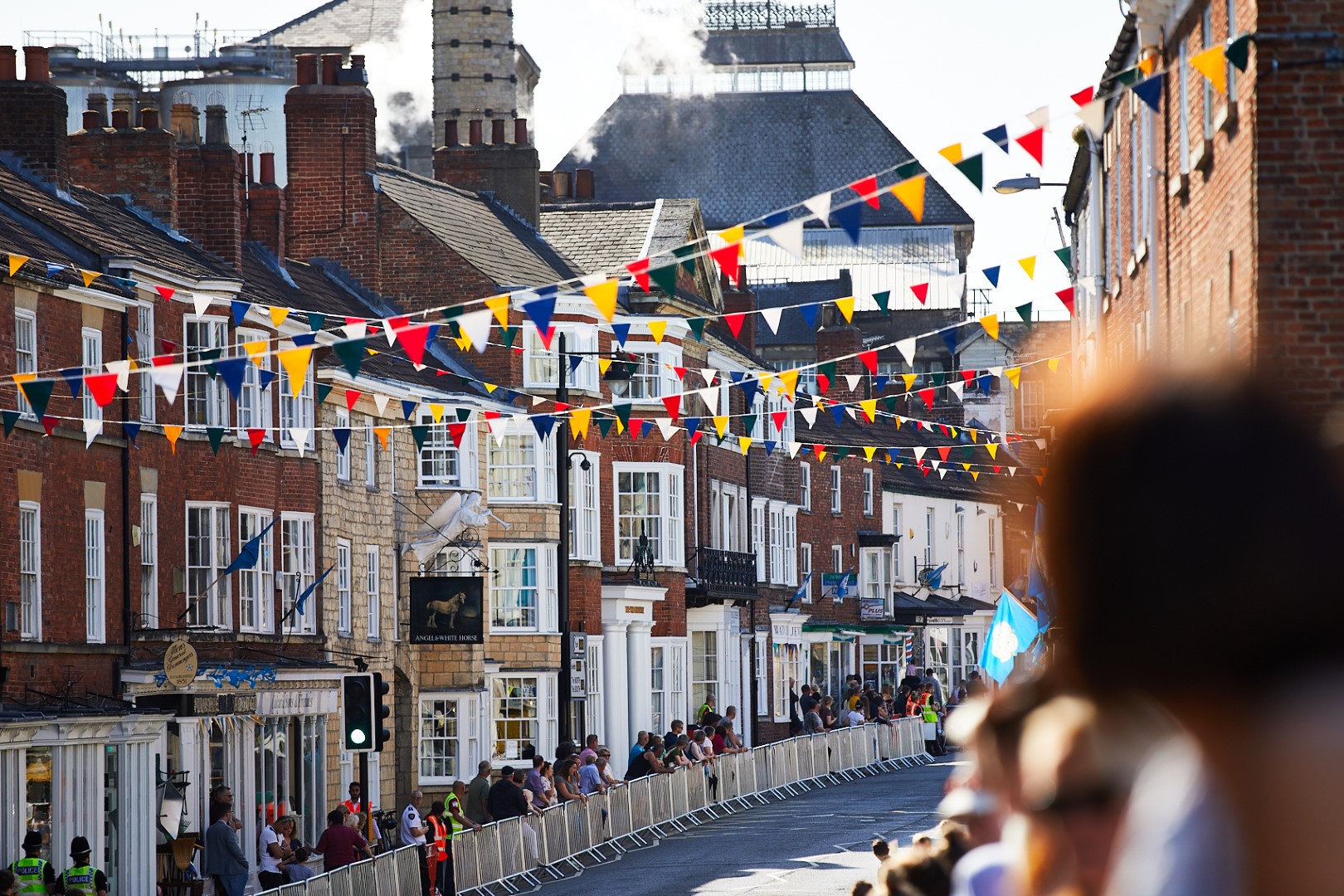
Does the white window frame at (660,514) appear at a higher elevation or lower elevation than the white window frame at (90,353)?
lower

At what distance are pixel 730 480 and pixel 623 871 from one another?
2634 centimetres

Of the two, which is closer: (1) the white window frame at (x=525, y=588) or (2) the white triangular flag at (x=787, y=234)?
(2) the white triangular flag at (x=787, y=234)

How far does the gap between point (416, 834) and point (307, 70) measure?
2050 cm

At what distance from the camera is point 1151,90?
516 inches

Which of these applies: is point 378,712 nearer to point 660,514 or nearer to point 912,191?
point 912,191

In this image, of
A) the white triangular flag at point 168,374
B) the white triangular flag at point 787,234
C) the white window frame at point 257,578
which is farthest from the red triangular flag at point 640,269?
the white window frame at point 257,578

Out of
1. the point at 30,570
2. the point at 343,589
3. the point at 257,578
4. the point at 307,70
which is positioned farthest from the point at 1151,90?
the point at 307,70

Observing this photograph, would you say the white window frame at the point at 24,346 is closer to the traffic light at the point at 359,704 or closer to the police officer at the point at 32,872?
the traffic light at the point at 359,704

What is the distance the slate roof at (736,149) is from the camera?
90562mm

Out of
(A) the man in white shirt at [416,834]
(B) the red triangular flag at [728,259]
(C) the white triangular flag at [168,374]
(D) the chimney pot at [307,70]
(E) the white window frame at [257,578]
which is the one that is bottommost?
(A) the man in white shirt at [416,834]

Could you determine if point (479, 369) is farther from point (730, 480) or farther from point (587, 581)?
point (730, 480)

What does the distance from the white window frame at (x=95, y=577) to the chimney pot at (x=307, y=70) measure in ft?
50.2

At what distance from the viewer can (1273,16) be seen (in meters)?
16.0

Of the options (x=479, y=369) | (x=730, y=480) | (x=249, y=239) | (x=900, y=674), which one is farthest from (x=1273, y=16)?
(x=900, y=674)
